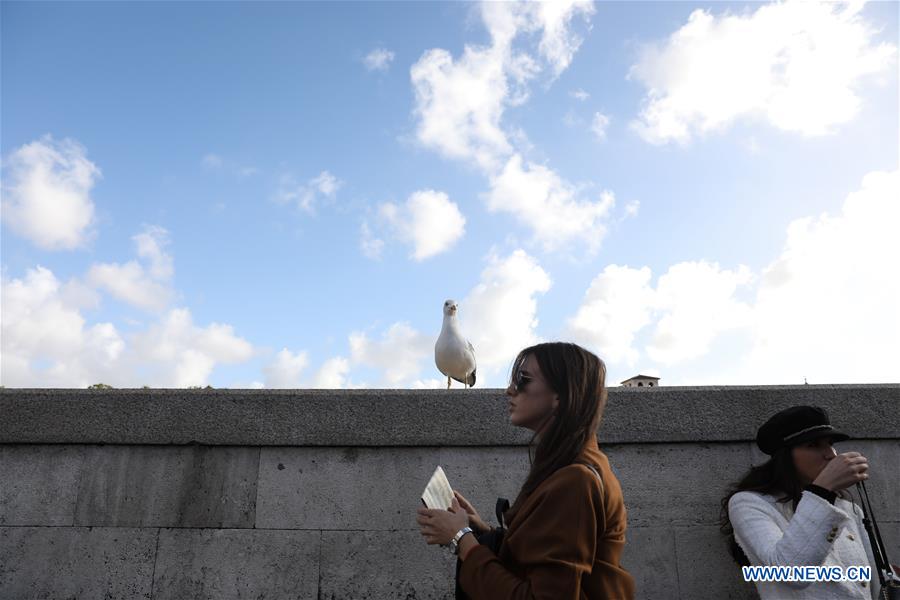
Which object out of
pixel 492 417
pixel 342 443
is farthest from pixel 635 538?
pixel 342 443

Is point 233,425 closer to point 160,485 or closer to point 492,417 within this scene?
point 160,485

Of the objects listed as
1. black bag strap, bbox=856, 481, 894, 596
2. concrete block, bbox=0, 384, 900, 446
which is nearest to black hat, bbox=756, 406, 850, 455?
black bag strap, bbox=856, 481, 894, 596

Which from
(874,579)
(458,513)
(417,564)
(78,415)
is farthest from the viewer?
(78,415)

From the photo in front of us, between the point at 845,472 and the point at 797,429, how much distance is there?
0.68m

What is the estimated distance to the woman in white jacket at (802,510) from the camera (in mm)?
2881

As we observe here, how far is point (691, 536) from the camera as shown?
4379mm

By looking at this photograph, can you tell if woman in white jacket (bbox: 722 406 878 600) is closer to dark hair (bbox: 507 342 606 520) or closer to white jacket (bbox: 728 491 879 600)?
white jacket (bbox: 728 491 879 600)

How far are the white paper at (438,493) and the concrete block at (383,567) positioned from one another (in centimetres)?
188

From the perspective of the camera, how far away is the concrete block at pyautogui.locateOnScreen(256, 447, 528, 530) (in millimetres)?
4422

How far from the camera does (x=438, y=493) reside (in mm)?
2516

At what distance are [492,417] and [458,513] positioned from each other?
206 centimetres

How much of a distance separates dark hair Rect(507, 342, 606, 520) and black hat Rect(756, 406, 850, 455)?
167 centimetres

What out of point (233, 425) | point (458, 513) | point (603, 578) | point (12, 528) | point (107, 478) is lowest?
point (603, 578)

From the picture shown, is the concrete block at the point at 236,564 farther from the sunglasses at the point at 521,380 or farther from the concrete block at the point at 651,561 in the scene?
the sunglasses at the point at 521,380
